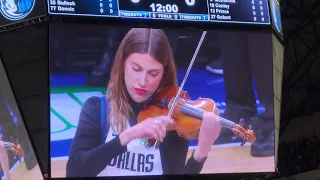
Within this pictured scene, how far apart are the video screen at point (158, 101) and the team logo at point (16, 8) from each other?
39 cm

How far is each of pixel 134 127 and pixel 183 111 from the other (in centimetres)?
63

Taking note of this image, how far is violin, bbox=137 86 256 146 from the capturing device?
8.11m

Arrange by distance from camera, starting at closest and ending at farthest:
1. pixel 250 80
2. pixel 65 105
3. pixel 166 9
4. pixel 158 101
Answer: pixel 65 105 < pixel 158 101 < pixel 166 9 < pixel 250 80

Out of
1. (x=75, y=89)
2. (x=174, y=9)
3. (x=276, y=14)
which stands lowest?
(x=75, y=89)

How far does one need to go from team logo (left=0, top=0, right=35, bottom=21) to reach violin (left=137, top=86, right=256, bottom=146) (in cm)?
172

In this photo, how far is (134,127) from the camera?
8.00 m

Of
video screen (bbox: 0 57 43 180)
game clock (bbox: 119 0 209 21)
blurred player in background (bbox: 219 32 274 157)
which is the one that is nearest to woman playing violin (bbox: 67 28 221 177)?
game clock (bbox: 119 0 209 21)

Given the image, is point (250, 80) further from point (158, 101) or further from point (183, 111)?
point (158, 101)

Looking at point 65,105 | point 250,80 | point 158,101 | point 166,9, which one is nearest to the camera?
point 65,105

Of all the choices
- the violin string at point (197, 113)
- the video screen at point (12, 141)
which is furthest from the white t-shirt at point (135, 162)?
the video screen at point (12, 141)

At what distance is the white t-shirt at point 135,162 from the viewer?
7898 millimetres

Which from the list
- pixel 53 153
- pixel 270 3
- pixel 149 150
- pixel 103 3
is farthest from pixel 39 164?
pixel 270 3

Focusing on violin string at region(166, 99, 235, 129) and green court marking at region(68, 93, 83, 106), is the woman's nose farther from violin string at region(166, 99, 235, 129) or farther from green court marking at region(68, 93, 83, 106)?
green court marking at region(68, 93, 83, 106)

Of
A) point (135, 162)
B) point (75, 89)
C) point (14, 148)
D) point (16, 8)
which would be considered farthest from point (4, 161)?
point (16, 8)
